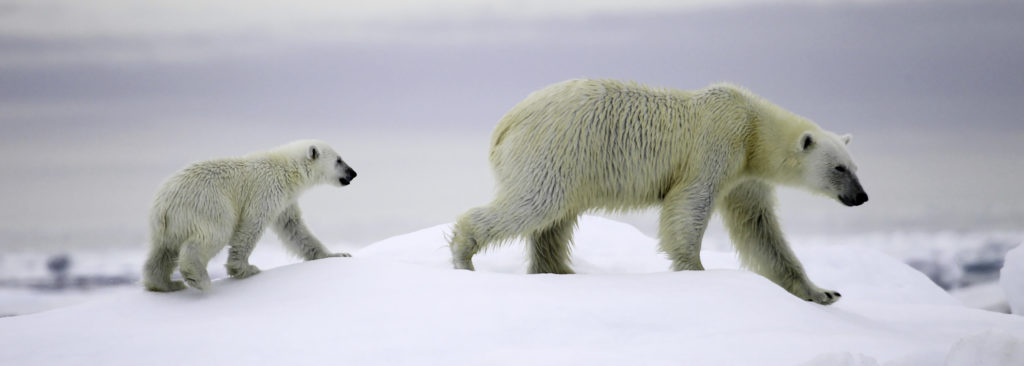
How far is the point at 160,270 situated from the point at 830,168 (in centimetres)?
377

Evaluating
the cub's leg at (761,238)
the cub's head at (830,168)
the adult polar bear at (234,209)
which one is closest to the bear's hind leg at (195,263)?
the adult polar bear at (234,209)

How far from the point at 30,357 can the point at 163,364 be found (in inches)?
28.8

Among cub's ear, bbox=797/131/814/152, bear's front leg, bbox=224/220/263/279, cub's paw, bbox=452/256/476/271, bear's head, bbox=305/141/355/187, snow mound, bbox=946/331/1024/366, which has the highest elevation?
bear's head, bbox=305/141/355/187

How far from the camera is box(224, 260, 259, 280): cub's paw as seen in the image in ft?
14.7

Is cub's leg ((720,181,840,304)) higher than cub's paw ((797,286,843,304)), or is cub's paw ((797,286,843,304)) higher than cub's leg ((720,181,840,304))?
cub's leg ((720,181,840,304))

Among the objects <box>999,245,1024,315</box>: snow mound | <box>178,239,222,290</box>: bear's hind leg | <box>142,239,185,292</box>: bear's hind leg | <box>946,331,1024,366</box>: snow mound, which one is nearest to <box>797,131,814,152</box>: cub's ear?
<box>946,331,1024,366</box>: snow mound

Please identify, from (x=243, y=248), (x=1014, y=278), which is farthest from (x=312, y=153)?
(x=1014, y=278)

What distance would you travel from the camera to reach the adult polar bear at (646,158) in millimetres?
4613

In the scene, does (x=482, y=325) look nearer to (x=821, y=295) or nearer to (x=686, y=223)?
(x=686, y=223)

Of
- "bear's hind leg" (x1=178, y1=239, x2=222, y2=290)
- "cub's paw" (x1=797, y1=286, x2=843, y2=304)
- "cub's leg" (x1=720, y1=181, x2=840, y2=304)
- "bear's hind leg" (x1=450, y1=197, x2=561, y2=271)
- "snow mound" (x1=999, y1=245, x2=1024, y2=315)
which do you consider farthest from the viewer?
"snow mound" (x1=999, y1=245, x2=1024, y2=315)

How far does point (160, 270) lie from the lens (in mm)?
4418

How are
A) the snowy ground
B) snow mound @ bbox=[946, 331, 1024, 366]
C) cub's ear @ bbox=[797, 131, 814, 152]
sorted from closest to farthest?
snow mound @ bbox=[946, 331, 1024, 366] < the snowy ground < cub's ear @ bbox=[797, 131, 814, 152]

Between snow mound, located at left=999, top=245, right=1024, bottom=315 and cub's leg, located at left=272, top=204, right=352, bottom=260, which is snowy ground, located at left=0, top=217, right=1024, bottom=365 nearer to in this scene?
cub's leg, located at left=272, top=204, right=352, bottom=260

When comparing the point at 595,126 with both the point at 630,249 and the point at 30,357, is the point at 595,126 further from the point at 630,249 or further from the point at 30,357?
the point at 30,357
